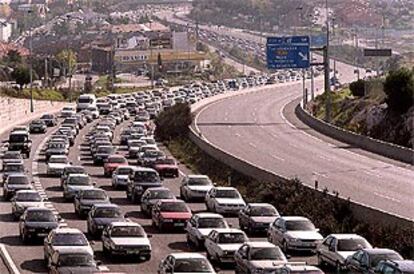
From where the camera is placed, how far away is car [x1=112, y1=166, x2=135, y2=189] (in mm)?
49281

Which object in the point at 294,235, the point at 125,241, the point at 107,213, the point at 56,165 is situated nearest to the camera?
the point at 125,241

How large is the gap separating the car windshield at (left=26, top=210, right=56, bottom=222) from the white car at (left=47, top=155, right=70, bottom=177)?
18.9m

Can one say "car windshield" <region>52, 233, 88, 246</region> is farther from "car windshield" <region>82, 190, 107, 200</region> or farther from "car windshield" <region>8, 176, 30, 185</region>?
"car windshield" <region>8, 176, 30, 185</region>

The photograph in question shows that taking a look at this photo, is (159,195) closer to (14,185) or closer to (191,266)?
(14,185)

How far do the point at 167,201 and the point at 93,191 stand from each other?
390 centimetres

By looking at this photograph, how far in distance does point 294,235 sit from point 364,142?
3428 centimetres

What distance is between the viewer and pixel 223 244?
30.4 m

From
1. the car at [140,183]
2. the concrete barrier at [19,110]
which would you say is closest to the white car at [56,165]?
the car at [140,183]

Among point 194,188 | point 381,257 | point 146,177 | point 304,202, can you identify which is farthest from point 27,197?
point 381,257

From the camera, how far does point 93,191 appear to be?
41.1 m

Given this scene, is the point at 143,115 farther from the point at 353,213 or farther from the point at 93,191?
the point at 353,213

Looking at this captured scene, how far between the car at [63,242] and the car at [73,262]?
17.2 inches

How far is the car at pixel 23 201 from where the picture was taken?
3956 centimetres

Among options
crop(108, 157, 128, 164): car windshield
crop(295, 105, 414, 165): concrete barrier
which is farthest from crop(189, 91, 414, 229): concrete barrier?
crop(295, 105, 414, 165): concrete barrier
